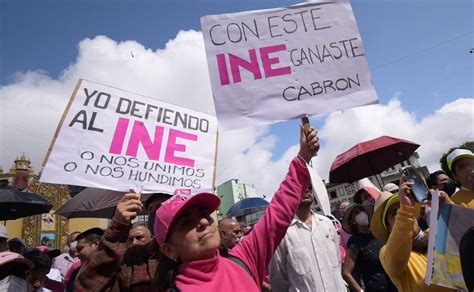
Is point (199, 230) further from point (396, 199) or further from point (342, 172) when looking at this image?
point (342, 172)

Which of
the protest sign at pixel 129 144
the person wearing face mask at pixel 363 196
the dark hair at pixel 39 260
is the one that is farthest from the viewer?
the person wearing face mask at pixel 363 196

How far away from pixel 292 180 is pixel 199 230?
64cm

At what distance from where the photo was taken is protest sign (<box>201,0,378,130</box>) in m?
2.52

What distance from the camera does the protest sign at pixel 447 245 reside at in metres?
1.80

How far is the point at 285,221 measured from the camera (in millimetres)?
1932

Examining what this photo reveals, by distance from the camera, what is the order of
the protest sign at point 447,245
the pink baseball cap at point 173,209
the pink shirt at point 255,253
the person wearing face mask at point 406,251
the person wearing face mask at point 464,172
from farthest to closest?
the person wearing face mask at point 464,172 < the person wearing face mask at point 406,251 < the protest sign at point 447,245 < the pink baseball cap at point 173,209 < the pink shirt at point 255,253

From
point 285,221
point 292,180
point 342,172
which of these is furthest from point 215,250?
point 342,172

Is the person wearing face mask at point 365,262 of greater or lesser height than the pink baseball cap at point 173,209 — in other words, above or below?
below

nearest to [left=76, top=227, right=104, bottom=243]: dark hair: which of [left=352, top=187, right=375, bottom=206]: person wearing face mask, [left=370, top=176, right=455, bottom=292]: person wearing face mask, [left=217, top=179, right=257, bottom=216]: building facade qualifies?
[left=370, top=176, right=455, bottom=292]: person wearing face mask

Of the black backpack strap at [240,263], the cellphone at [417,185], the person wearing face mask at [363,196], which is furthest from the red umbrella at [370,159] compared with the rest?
the black backpack strap at [240,263]

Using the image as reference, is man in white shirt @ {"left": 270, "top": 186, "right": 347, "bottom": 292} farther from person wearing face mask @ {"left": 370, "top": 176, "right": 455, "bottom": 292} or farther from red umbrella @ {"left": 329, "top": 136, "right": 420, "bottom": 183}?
red umbrella @ {"left": 329, "top": 136, "right": 420, "bottom": 183}

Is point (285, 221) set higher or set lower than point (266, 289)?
higher

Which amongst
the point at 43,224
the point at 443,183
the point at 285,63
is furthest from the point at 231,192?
the point at 285,63

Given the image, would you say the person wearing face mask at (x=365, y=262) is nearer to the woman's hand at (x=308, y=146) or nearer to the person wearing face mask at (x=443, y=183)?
the woman's hand at (x=308, y=146)
